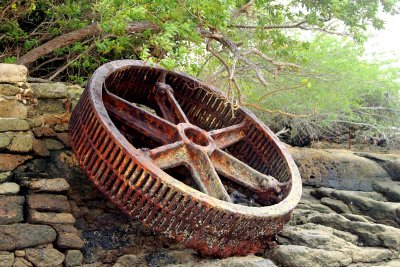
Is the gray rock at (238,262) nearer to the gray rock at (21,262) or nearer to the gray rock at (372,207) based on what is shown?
the gray rock at (21,262)

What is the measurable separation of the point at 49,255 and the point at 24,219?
0.34 meters

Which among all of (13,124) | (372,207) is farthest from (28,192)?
Answer: (372,207)

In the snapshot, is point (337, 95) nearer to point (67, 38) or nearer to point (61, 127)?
point (67, 38)

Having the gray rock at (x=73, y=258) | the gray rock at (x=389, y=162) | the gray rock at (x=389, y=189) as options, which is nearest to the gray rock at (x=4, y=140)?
the gray rock at (x=73, y=258)

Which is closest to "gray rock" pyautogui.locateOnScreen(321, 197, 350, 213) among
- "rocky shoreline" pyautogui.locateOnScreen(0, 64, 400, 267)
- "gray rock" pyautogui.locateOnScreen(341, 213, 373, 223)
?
"rocky shoreline" pyautogui.locateOnScreen(0, 64, 400, 267)

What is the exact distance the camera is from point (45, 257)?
11.1 feet

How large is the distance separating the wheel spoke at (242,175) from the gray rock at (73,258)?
159 centimetres

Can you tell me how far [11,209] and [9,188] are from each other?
0.65 ft

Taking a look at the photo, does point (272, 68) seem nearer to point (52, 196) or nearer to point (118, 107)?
point (118, 107)

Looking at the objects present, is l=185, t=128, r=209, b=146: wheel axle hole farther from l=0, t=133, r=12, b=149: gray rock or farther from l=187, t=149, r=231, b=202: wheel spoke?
l=0, t=133, r=12, b=149: gray rock

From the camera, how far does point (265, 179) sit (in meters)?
4.71

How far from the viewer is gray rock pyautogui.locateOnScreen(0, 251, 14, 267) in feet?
10.6

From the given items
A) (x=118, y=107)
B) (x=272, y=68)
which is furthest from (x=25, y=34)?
(x=272, y=68)

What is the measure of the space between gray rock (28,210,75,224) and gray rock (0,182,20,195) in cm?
21
